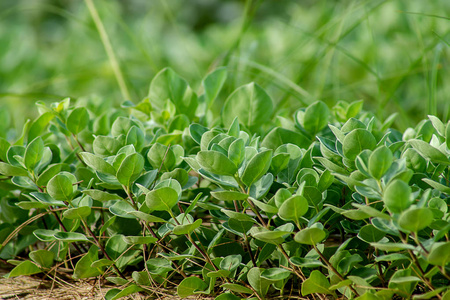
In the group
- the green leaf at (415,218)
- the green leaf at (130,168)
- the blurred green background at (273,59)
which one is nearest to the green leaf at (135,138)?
the green leaf at (130,168)

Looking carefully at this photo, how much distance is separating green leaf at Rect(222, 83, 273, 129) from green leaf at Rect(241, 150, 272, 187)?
28cm

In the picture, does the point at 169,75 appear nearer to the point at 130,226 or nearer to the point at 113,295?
the point at 130,226

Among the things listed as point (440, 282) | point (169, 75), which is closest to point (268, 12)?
point (169, 75)

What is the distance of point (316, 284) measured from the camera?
2.04ft

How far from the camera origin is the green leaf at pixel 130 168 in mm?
632

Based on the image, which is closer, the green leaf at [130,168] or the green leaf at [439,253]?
the green leaf at [439,253]

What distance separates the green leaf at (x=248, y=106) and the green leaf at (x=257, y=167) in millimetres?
275

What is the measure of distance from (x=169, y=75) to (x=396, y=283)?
1.95 feet

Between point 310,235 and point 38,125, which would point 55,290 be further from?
point 310,235

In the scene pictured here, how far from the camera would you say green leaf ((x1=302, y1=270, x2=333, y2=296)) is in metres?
0.62

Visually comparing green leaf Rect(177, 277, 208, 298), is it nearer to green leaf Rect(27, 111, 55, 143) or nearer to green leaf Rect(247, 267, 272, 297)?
green leaf Rect(247, 267, 272, 297)

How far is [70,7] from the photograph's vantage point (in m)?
6.11

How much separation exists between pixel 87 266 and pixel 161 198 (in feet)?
0.81

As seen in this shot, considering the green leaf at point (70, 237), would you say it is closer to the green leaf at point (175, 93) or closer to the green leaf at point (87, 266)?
the green leaf at point (87, 266)
